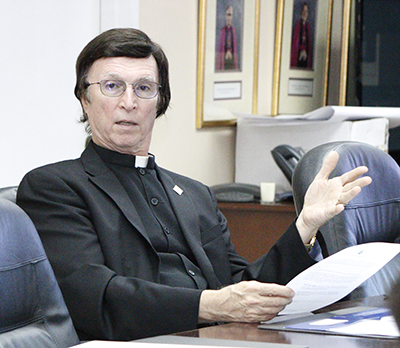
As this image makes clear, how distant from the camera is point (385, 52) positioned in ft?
14.4

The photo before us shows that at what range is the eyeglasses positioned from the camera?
1.85m

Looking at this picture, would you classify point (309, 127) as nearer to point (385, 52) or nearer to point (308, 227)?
point (385, 52)

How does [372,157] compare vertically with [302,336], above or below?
above

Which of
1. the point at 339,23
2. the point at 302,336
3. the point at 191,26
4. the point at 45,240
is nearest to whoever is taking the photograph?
the point at 302,336

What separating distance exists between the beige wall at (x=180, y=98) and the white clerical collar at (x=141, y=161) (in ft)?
3.98

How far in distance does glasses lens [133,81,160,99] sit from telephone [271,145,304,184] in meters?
1.42

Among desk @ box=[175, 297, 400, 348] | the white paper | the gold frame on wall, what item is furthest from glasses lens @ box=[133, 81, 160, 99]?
the gold frame on wall

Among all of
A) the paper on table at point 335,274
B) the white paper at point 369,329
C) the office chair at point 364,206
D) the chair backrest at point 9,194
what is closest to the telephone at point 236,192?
the office chair at point 364,206

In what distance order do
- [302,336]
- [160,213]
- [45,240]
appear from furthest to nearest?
[160,213], [45,240], [302,336]

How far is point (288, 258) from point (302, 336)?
50 cm

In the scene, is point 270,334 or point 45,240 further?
point 45,240

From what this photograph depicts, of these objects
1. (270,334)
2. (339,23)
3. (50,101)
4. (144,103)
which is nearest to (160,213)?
(144,103)

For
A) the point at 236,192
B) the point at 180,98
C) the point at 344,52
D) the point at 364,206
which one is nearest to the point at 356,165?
the point at 364,206

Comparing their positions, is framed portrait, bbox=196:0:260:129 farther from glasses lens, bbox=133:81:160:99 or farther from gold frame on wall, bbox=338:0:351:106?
glasses lens, bbox=133:81:160:99
